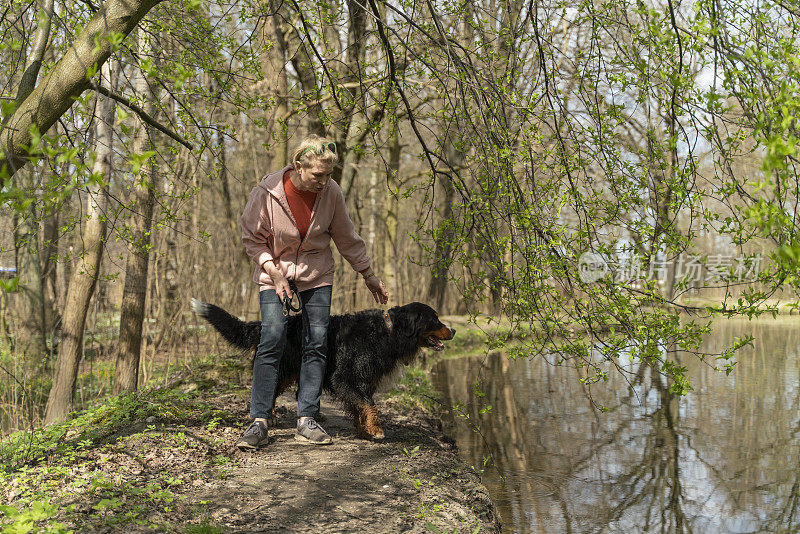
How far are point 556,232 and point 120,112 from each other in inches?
102

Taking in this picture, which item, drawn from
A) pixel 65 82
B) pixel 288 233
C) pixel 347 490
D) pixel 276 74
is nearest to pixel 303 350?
pixel 288 233

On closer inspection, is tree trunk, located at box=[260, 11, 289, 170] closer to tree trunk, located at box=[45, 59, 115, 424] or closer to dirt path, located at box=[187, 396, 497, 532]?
tree trunk, located at box=[45, 59, 115, 424]

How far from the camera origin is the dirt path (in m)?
3.29

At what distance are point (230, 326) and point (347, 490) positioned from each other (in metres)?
1.78

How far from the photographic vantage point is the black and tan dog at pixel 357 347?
483 centimetres

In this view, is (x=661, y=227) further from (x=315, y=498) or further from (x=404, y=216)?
(x=404, y=216)

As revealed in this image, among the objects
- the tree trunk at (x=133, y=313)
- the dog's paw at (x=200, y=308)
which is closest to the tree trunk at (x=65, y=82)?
the dog's paw at (x=200, y=308)

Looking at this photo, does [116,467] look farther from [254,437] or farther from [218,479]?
[254,437]

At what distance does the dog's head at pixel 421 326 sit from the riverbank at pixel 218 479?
807 millimetres

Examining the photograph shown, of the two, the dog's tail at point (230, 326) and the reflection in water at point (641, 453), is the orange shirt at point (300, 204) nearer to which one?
the dog's tail at point (230, 326)

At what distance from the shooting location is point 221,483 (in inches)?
147

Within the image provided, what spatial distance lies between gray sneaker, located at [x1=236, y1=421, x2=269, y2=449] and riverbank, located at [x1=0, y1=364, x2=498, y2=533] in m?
0.07

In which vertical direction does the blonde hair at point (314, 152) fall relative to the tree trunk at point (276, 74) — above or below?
below

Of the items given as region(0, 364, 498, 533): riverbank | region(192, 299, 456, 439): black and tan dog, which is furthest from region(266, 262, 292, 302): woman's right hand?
region(0, 364, 498, 533): riverbank
